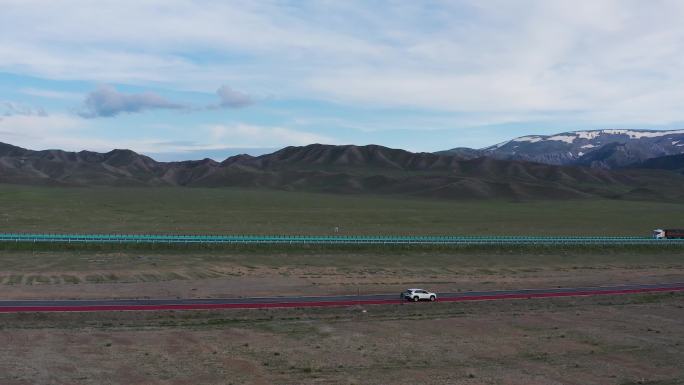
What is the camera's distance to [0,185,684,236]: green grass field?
289 feet

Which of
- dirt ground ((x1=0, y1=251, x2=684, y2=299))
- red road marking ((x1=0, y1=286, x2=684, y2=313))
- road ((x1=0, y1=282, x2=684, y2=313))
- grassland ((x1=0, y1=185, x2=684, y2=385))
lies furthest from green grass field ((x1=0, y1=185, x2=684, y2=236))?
red road marking ((x1=0, y1=286, x2=684, y2=313))

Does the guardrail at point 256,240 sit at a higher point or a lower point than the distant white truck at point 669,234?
lower

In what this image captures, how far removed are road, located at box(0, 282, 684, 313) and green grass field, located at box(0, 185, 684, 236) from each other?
1530 inches

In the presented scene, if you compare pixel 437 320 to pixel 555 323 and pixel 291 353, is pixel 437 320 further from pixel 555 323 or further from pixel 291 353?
pixel 291 353

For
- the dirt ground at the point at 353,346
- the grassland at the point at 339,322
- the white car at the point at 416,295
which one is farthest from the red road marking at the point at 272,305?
the grassland at the point at 339,322

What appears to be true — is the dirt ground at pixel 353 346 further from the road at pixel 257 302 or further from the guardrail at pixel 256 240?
the guardrail at pixel 256 240

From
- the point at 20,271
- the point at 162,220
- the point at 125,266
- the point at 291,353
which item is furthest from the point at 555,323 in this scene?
the point at 162,220

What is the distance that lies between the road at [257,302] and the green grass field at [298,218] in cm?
3886

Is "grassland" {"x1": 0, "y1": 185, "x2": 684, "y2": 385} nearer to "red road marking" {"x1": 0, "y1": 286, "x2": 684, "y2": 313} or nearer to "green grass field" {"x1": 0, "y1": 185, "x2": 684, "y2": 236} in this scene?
"red road marking" {"x1": 0, "y1": 286, "x2": 684, "y2": 313}

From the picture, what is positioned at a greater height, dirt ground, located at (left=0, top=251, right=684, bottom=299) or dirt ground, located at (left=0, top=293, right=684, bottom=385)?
dirt ground, located at (left=0, top=251, right=684, bottom=299)

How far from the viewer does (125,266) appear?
172 ft

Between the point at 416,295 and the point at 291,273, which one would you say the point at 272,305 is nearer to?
the point at 416,295

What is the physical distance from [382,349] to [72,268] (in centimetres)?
3072

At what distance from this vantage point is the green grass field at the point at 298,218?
289ft
